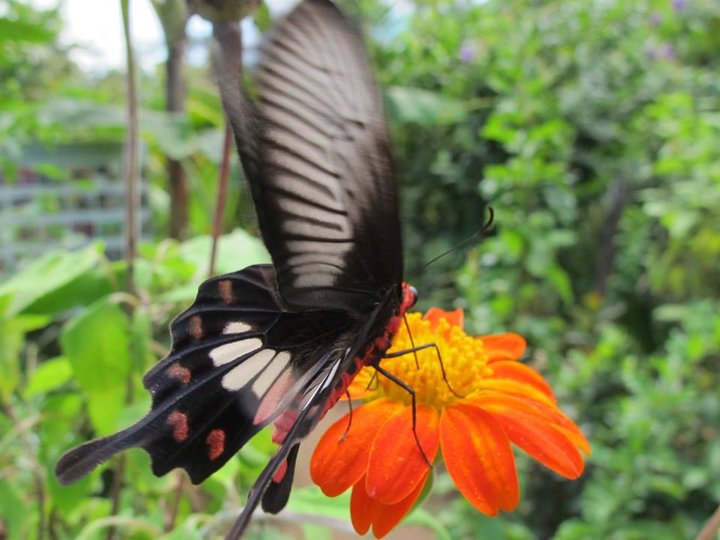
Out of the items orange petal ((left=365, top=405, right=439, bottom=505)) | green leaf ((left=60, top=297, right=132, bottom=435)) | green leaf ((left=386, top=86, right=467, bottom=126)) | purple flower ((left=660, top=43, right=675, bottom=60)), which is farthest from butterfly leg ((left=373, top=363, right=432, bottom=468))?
purple flower ((left=660, top=43, right=675, bottom=60))

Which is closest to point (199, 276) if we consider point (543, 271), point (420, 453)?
point (420, 453)

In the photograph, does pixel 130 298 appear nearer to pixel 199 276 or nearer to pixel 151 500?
pixel 199 276

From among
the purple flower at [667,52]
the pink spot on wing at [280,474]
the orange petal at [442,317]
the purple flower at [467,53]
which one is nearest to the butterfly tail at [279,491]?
the pink spot on wing at [280,474]

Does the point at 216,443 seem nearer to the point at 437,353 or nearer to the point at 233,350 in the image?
the point at 233,350

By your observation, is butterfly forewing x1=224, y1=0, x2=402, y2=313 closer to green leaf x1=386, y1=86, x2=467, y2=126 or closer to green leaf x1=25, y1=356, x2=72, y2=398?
green leaf x1=25, y1=356, x2=72, y2=398

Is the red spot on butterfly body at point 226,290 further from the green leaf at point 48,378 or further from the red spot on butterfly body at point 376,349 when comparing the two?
the green leaf at point 48,378

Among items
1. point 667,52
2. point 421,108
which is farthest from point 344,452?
point 667,52
